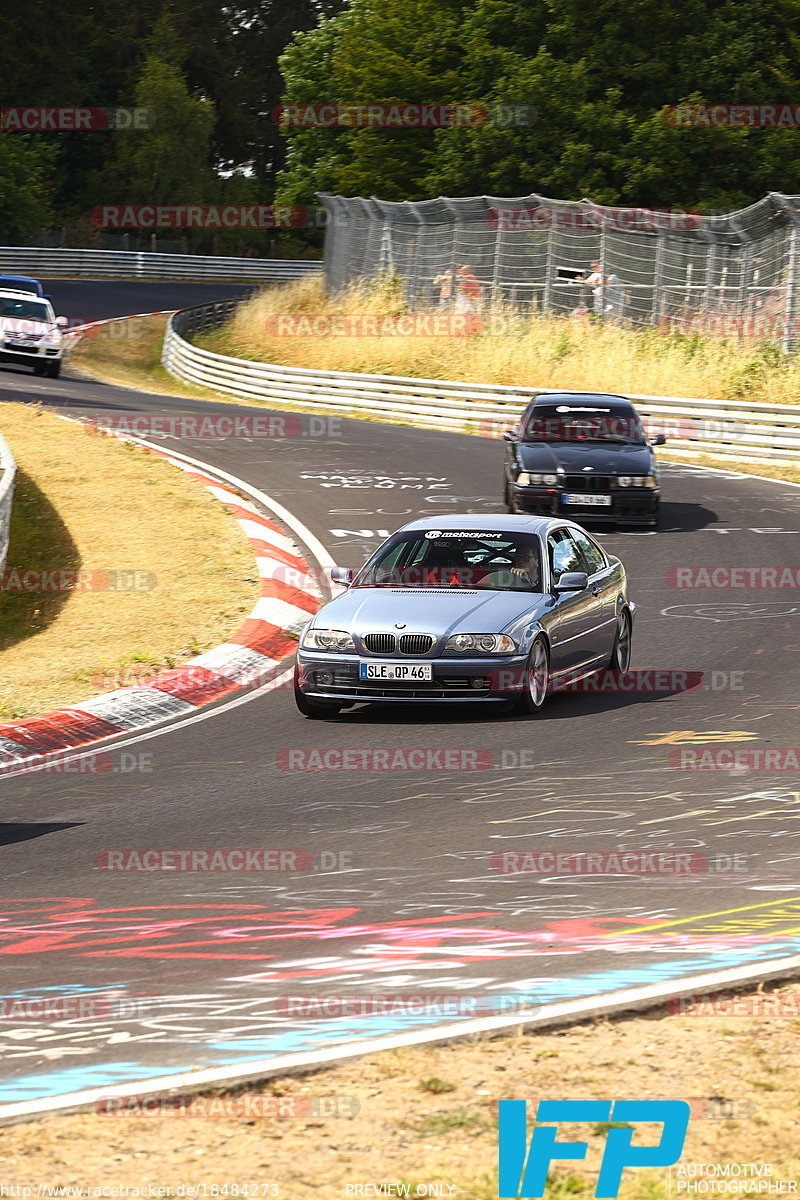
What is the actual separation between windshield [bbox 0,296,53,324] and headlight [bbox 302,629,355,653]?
28472 mm

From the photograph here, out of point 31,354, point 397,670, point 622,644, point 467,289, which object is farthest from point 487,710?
point 467,289

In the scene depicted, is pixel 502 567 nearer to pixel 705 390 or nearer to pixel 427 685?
pixel 427 685

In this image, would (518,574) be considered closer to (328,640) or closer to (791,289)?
(328,640)

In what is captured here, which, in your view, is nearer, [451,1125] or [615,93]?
[451,1125]

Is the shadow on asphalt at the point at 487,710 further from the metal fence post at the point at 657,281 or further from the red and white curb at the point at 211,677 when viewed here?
the metal fence post at the point at 657,281

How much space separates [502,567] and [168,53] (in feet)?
269

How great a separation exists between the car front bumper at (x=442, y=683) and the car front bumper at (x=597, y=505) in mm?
8716

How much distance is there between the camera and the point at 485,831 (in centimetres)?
851

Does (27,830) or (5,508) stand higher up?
(5,508)

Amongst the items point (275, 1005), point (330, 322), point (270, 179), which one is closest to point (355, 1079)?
point (275, 1005)

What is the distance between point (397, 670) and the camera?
37.5ft

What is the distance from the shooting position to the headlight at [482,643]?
37.4 feet

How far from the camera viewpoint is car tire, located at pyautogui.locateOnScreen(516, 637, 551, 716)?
11.6 meters

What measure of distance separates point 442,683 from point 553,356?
25.4m
